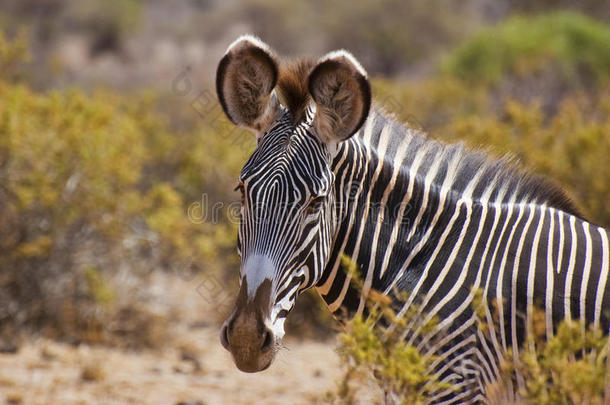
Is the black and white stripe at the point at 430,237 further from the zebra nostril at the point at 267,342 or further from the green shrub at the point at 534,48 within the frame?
the green shrub at the point at 534,48

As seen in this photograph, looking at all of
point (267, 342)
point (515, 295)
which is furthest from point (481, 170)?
point (267, 342)

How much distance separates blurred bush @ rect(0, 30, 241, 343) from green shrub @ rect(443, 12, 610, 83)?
12.4 m

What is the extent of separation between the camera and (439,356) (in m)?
3.05

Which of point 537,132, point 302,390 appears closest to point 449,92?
point 537,132

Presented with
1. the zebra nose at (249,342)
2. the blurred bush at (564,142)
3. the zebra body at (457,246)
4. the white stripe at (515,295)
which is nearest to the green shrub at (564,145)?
the blurred bush at (564,142)

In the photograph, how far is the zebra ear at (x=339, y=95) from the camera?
3084mm

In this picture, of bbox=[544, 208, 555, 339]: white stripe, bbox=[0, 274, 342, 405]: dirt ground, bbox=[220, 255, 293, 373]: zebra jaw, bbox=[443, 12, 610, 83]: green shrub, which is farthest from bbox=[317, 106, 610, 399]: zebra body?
bbox=[443, 12, 610, 83]: green shrub

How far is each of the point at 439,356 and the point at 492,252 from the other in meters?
0.54

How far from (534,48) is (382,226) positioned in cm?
1828

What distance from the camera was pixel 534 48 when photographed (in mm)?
20078

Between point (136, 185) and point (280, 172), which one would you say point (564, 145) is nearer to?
point (136, 185)

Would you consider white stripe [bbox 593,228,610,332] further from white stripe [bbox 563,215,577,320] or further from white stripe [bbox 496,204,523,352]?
white stripe [bbox 496,204,523,352]

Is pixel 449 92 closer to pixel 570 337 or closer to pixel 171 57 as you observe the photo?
pixel 570 337

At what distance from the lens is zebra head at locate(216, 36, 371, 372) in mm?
2883
